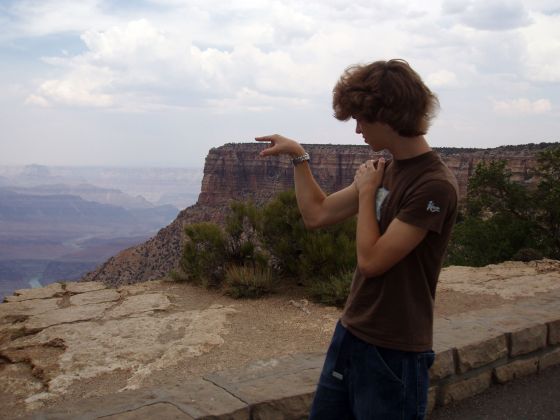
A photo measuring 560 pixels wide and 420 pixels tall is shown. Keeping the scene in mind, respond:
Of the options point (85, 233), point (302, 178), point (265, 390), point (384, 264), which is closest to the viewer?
point (384, 264)

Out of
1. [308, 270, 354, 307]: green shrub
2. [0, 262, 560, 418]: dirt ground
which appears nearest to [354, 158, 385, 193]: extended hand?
[0, 262, 560, 418]: dirt ground

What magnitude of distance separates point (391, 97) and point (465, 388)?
9.28ft

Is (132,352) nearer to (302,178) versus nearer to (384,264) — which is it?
(302,178)

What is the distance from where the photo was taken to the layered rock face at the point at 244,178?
1137 inches

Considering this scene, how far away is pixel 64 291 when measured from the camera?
714 centimetres

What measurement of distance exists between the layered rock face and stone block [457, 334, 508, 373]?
17.0m

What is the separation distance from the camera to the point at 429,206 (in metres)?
1.87

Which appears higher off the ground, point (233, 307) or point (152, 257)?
point (233, 307)

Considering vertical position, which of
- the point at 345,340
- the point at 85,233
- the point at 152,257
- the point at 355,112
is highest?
the point at 355,112

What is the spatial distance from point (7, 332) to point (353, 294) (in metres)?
4.32

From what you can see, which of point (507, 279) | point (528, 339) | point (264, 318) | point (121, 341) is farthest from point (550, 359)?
point (121, 341)

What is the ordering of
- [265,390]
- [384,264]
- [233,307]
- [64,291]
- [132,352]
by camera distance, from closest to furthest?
[384,264] < [265,390] < [132,352] < [233,307] < [64,291]

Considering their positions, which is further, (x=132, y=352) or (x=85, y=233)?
(x=85, y=233)

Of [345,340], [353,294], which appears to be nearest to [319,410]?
[345,340]
